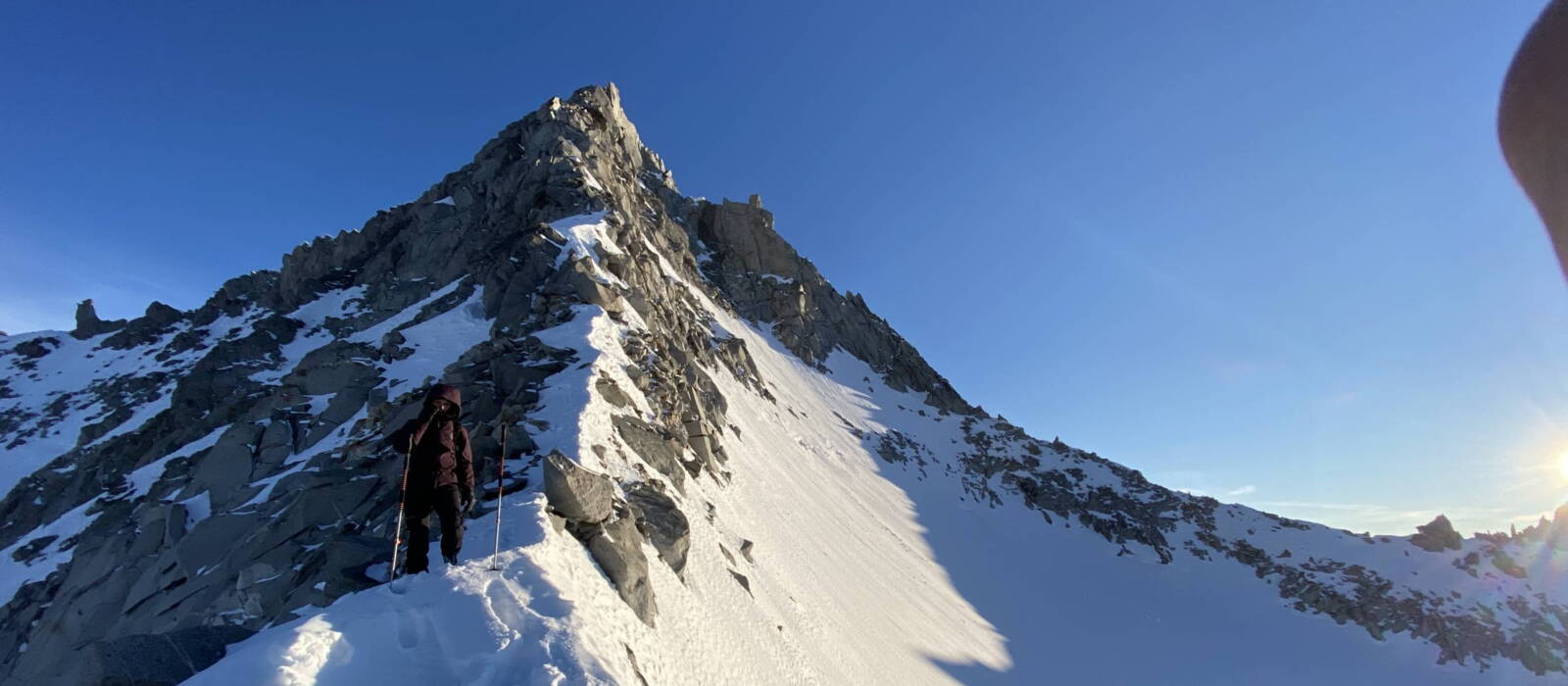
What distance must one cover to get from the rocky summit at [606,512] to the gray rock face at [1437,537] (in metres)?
0.32

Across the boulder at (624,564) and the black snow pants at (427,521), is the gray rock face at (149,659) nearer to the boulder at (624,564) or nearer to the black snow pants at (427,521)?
the black snow pants at (427,521)

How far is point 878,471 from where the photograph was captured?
50750 millimetres

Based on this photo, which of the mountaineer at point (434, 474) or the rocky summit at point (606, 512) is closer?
the mountaineer at point (434, 474)

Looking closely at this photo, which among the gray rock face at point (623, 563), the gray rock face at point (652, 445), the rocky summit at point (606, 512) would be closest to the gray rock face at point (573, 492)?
the rocky summit at point (606, 512)

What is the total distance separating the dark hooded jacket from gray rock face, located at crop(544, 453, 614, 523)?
5.36 ft

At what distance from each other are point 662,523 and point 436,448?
5.79m

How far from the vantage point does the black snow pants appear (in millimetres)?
9500

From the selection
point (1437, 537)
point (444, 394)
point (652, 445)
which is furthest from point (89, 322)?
point (1437, 537)

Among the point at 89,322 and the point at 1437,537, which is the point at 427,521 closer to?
the point at 1437,537

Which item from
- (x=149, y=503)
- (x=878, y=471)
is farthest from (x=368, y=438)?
(x=878, y=471)

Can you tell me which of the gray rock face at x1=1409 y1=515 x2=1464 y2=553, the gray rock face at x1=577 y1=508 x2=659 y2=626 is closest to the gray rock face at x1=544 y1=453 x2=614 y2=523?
the gray rock face at x1=577 y1=508 x2=659 y2=626

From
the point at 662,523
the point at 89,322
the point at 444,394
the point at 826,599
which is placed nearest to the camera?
the point at 444,394

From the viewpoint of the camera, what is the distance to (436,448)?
993 cm

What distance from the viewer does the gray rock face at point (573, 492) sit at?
1154 cm
